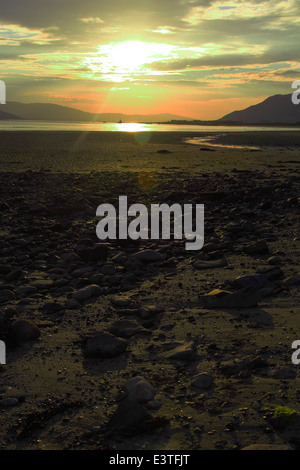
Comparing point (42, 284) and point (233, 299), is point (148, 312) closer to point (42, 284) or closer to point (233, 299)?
point (233, 299)

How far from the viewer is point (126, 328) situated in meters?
5.11

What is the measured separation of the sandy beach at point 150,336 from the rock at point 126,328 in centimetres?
2

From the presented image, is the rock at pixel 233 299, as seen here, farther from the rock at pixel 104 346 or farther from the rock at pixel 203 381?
the rock at pixel 203 381

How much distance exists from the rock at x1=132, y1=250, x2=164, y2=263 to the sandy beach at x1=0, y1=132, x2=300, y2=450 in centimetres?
2

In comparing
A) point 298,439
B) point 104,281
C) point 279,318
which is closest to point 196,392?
point 298,439

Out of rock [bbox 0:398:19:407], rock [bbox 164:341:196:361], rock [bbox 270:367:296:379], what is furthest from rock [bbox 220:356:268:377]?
rock [bbox 0:398:19:407]

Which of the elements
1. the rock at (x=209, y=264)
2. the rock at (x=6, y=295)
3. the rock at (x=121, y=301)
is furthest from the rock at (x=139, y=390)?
the rock at (x=209, y=264)

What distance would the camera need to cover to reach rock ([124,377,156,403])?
12.4 ft

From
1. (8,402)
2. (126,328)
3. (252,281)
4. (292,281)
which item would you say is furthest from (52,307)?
(292,281)

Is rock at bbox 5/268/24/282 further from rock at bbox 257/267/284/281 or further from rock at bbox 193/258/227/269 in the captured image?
rock at bbox 257/267/284/281

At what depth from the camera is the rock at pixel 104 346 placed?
4.55 meters

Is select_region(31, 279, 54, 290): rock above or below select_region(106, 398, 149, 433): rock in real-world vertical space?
above

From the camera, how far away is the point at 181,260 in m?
7.84

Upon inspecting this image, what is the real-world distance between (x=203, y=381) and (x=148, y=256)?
4042 millimetres
